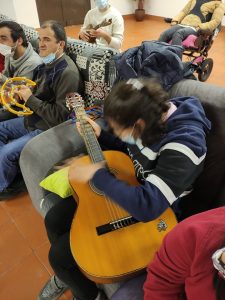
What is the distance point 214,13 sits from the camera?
328cm

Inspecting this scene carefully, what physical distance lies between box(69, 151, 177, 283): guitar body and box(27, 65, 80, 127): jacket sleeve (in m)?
0.63

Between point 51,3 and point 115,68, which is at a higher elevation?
point 51,3

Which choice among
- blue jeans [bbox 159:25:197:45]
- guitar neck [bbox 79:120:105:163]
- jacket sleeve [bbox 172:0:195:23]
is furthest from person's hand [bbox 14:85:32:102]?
jacket sleeve [bbox 172:0:195:23]

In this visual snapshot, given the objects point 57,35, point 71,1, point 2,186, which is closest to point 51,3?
point 71,1

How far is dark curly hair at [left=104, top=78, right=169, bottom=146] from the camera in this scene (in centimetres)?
90

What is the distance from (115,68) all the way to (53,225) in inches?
40.0

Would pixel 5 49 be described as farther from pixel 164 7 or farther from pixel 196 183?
pixel 164 7

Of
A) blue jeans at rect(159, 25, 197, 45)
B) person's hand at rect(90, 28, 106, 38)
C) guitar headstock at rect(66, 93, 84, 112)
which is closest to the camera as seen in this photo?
guitar headstock at rect(66, 93, 84, 112)

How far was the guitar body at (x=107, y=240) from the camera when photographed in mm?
892

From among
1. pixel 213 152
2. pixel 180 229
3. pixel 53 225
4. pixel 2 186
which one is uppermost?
pixel 180 229

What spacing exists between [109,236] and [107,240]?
0.02 meters

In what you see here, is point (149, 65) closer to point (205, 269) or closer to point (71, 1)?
point (205, 269)

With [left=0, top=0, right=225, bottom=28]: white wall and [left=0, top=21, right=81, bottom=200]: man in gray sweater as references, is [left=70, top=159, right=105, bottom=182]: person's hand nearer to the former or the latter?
[left=0, top=21, right=81, bottom=200]: man in gray sweater

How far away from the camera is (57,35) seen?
1.71m
